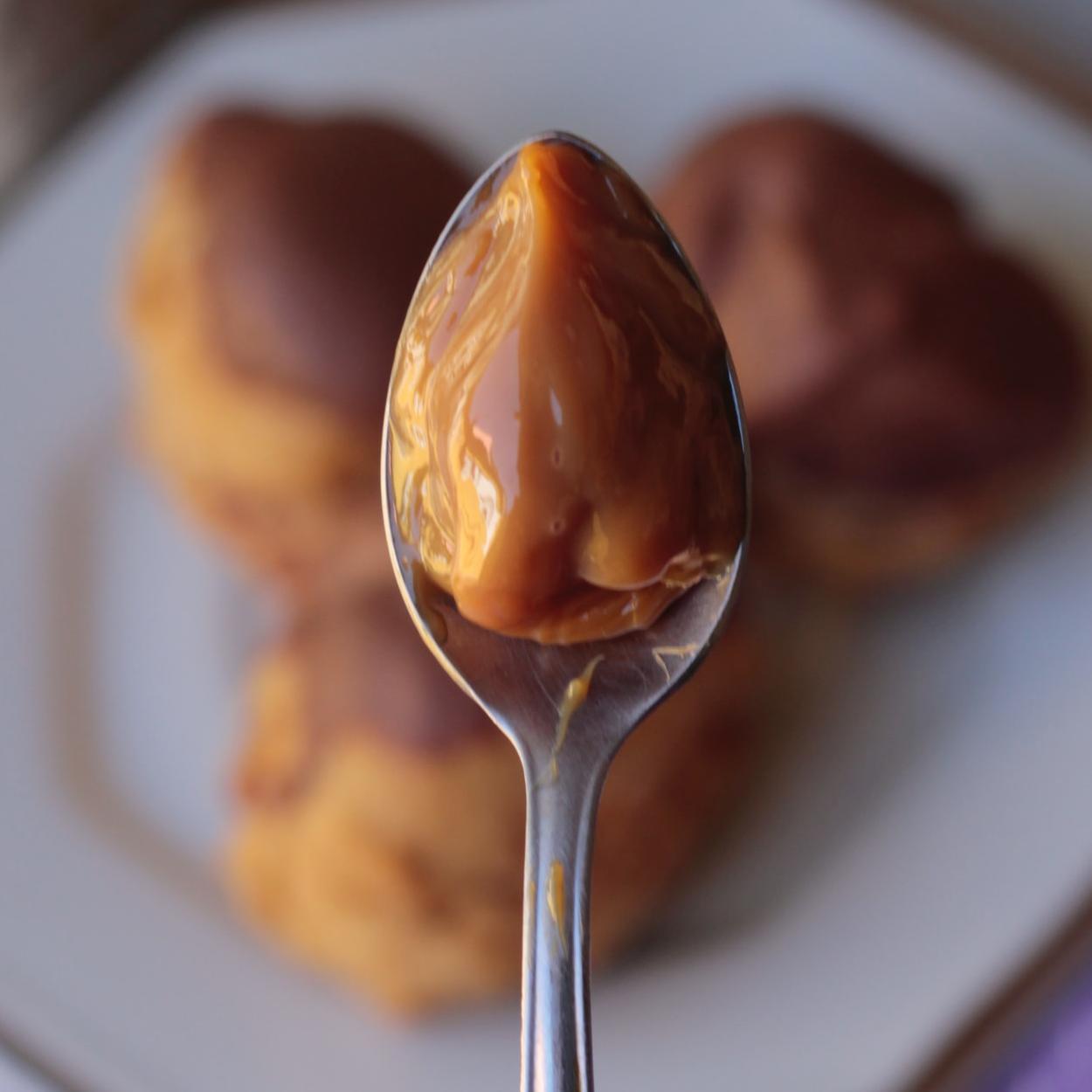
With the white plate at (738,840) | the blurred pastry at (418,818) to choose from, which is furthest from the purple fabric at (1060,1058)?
the blurred pastry at (418,818)

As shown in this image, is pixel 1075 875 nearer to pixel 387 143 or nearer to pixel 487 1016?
pixel 487 1016

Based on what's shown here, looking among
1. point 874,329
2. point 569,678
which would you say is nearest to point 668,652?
point 569,678

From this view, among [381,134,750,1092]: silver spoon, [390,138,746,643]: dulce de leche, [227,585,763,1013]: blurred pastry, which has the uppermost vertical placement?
[390,138,746,643]: dulce de leche

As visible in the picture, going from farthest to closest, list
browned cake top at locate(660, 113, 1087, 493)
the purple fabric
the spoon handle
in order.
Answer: browned cake top at locate(660, 113, 1087, 493)
the purple fabric
the spoon handle

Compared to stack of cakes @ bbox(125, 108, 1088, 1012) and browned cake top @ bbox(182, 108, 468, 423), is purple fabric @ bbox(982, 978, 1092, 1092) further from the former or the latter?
browned cake top @ bbox(182, 108, 468, 423)

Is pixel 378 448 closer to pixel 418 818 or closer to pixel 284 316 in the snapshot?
pixel 284 316

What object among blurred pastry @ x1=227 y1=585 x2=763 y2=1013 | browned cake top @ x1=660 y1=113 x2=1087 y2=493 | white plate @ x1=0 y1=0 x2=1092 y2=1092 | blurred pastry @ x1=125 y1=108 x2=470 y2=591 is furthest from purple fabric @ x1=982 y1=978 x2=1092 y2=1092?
blurred pastry @ x1=125 y1=108 x2=470 y2=591
